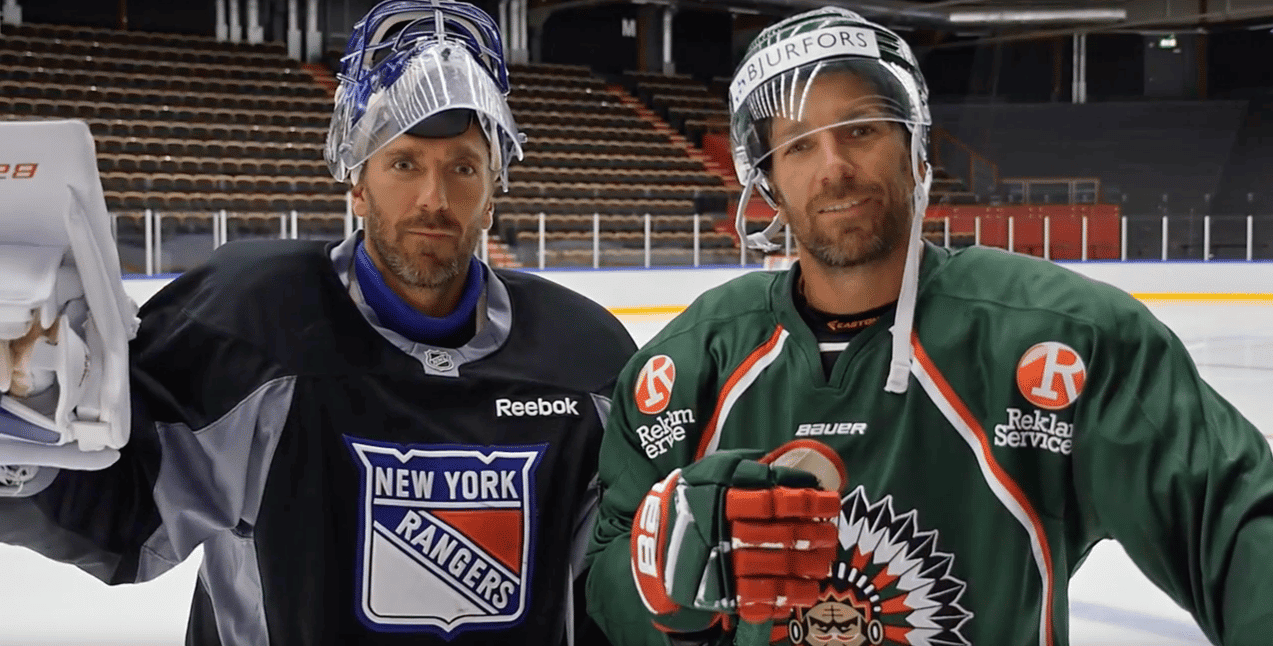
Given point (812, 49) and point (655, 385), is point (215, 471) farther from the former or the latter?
point (812, 49)

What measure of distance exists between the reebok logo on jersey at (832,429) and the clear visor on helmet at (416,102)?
0.58m

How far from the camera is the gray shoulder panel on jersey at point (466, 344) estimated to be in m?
1.59

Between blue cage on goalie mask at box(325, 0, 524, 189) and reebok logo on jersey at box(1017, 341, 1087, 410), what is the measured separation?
0.72 m

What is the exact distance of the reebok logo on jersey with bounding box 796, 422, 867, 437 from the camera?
125cm

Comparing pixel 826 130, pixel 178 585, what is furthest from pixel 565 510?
pixel 178 585

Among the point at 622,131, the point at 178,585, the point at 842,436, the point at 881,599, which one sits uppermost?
the point at 622,131

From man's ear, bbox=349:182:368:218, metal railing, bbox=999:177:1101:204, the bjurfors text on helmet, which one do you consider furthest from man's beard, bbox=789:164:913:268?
metal railing, bbox=999:177:1101:204

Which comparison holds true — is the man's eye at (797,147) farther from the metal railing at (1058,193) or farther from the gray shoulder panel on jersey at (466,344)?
the metal railing at (1058,193)

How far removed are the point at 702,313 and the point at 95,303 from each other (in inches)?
23.4

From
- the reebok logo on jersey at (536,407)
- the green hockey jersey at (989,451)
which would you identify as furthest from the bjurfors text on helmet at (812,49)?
the reebok logo on jersey at (536,407)

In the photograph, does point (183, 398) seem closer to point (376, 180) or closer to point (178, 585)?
point (376, 180)

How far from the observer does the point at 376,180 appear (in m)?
1.61

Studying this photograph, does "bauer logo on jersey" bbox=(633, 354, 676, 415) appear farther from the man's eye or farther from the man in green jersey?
the man's eye

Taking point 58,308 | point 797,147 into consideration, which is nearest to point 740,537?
point 797,147
